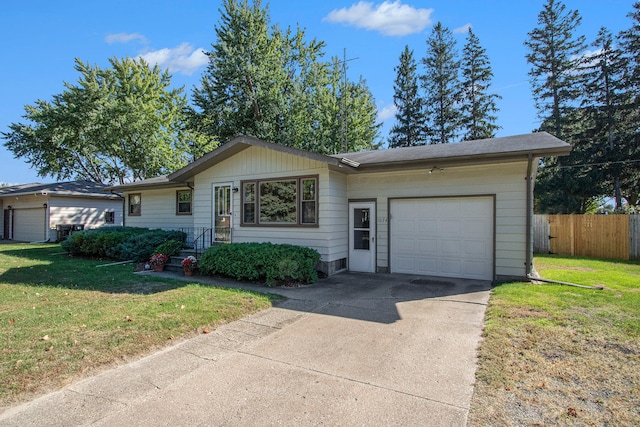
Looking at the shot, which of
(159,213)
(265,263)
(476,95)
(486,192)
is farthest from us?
(476,95)

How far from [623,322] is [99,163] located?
35.4 meters

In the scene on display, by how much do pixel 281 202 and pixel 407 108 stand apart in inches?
910

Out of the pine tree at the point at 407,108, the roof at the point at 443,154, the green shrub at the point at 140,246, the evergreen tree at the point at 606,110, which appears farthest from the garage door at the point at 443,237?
the pine tree at the point at 407,108

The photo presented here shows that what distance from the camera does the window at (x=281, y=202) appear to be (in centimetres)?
943

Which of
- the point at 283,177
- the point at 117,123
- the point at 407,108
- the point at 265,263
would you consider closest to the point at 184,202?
the point at 283,177

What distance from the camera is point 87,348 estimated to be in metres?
4.11

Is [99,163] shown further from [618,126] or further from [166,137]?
[618,126]

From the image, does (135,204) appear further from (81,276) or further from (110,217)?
(110,217)

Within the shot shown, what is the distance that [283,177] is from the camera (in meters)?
9.80

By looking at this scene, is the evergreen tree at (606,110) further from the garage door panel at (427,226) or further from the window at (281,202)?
the window at (281,202)

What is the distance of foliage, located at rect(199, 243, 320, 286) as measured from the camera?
25.9ft

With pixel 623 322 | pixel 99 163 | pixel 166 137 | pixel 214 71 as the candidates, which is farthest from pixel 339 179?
pixel 99 163

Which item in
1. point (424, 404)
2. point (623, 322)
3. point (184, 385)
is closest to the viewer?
point (424, 404)

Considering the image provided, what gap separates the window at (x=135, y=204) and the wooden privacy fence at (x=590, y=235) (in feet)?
58.9
